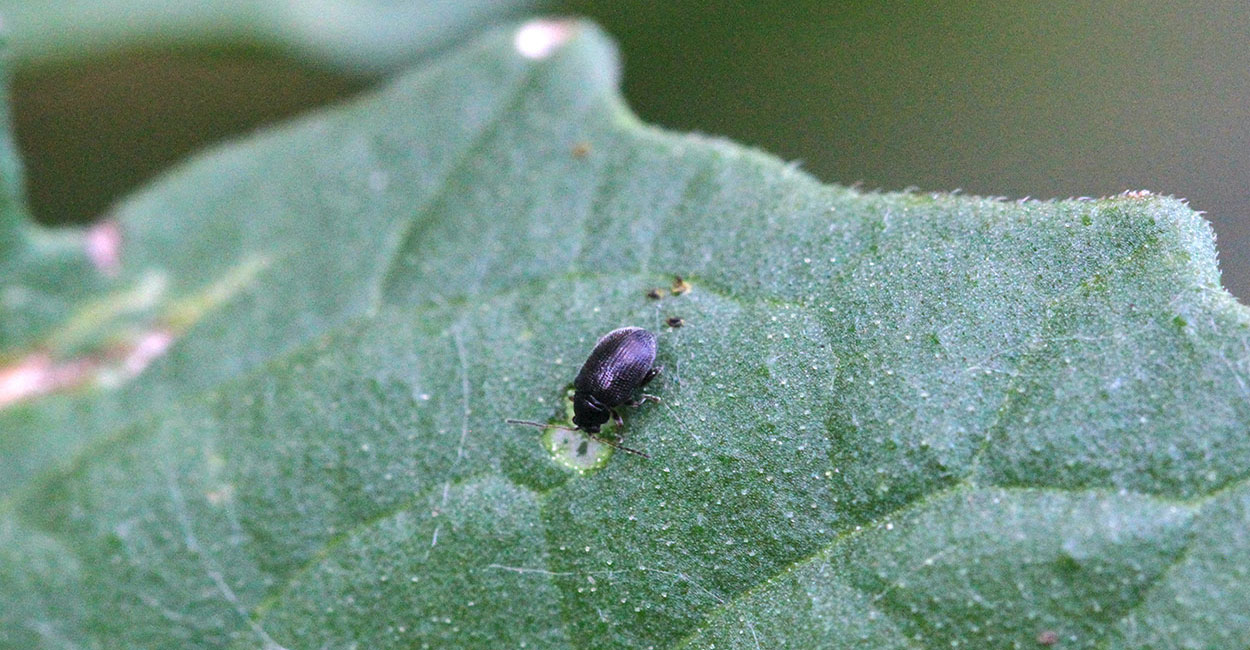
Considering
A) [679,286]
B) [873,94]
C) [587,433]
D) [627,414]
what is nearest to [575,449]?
[587,433]

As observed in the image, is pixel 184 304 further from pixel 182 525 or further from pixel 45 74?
pixel 45 74

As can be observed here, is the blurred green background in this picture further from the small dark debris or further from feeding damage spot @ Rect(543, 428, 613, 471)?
feeding damage spot @ Rect(543, 428, 613, 471)

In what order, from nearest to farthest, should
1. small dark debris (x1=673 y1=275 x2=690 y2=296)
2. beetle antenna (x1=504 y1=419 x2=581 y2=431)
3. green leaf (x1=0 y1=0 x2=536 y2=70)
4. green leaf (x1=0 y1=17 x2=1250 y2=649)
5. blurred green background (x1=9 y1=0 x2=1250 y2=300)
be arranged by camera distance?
green leaf (x1=0 y1=17 x2=1250 y2=649)
beetle antenna (x1=504 y1=419 x2=581 y2=431)
small dark debris (x1=673 y1=275 x2=690 y2=296)
green leaf (x1=0 y1=0 x2=536 y2=70)
blurred green background (x1=9 y1=0 x2=1250 y2=300)

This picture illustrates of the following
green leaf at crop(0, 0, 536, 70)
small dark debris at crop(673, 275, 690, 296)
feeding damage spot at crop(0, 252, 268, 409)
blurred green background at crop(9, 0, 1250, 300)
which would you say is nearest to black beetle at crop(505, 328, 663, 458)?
small dark debris at crop(673, 275, 690, 296)

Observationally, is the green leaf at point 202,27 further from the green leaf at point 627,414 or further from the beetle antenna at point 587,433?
the beetle antenna at point 587,433

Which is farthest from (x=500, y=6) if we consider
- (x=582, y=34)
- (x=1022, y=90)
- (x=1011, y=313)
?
(x=1011, y=313)

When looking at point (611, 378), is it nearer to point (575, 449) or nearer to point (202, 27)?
point (575, 449)
